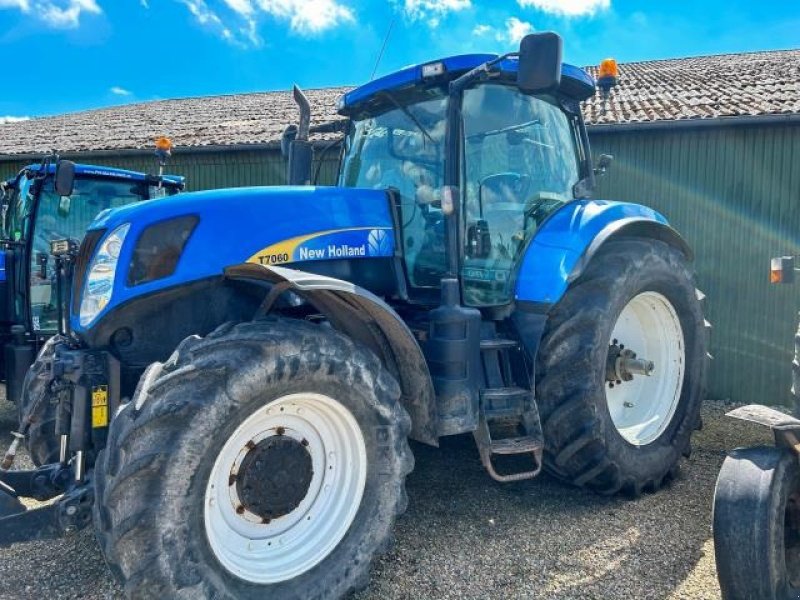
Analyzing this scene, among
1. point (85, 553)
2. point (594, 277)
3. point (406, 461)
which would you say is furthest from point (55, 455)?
point (594, 277)

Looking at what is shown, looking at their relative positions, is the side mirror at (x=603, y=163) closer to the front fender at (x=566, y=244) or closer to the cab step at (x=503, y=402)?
the front fender at (x=566, y=244)

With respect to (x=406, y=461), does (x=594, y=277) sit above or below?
above

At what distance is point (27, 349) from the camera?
529cm

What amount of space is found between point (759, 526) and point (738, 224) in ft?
15.8

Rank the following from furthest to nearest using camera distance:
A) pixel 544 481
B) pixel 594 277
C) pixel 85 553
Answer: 1. pixel 544 481
2. pixel 594 277
3. pixel 85 553

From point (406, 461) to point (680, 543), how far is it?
147cm

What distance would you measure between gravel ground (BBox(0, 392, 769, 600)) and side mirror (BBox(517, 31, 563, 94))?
213 cm

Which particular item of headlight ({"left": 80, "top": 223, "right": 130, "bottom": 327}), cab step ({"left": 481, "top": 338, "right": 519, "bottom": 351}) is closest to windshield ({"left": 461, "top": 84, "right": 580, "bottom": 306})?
cab step ({"left": 481, "top": 338, "right": 519, "bottom": 351})

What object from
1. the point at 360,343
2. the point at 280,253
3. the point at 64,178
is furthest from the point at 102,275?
the point at 64,178

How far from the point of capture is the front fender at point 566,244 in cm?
338

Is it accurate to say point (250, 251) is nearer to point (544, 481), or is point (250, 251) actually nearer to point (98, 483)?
point (98, 483)

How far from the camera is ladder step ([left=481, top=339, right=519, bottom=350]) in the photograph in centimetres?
328

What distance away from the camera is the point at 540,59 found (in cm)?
283

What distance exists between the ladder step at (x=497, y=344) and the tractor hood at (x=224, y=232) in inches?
30.9
